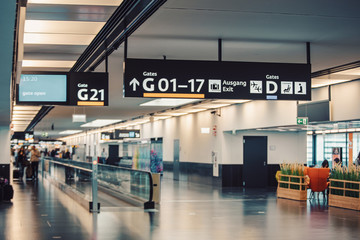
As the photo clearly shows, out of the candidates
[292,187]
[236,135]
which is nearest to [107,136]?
[236,135]

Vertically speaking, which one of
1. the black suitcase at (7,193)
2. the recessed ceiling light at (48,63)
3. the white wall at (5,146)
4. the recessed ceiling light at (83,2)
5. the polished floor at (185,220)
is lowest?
the polished floor at (185,220)

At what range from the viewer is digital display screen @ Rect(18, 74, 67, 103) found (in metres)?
10.4

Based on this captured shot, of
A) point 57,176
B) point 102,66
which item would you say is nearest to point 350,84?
point 102,66

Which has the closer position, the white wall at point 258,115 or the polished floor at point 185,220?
the polished floor at point 185,220

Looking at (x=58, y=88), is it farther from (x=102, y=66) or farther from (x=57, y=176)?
(x=57, y=176)

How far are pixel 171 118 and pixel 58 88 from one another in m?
19.0

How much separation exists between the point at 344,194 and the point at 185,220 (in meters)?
5.34

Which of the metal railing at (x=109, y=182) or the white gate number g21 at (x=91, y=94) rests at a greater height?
the white gate number g21 at (x=91, y=94)

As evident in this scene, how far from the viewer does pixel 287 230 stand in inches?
409

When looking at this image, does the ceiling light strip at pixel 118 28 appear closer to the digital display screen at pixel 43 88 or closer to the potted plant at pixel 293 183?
the digital display screen at pixel 43 88

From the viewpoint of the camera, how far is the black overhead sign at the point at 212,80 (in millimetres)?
9070

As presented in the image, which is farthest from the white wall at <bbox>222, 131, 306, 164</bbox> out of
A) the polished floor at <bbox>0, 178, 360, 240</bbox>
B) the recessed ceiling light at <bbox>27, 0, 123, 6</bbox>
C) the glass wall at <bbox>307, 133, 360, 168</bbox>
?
the recessed ceiling light at <bbox>27, 0, 123, 6</bbox>

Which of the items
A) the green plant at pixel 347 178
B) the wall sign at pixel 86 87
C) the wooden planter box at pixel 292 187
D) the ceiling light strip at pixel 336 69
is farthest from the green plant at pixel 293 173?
the wall sign at pixel 86 87

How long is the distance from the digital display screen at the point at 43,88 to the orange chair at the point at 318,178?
9.79 meters
